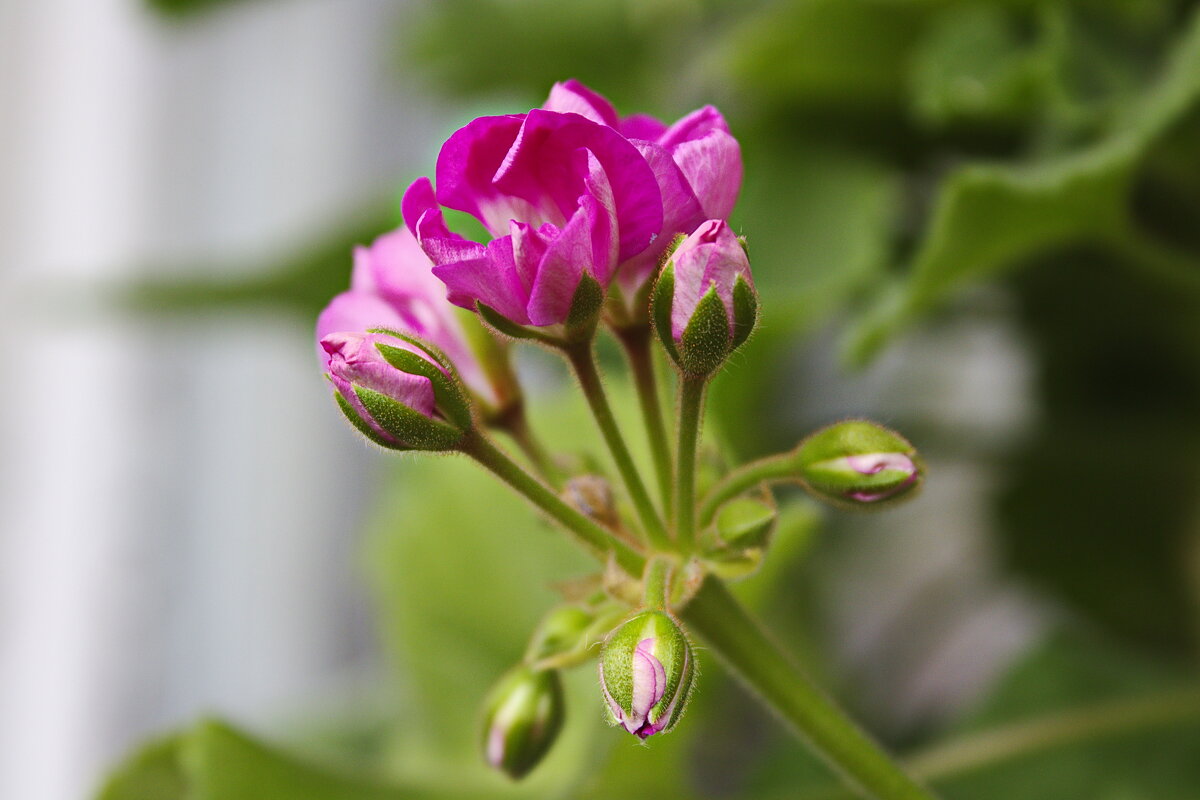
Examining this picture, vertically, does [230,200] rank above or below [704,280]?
below

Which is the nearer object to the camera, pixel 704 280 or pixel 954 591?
pixel 704 280

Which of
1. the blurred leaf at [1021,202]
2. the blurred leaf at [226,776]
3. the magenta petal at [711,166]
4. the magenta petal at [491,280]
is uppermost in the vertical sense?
the magenta petal at [711,166]

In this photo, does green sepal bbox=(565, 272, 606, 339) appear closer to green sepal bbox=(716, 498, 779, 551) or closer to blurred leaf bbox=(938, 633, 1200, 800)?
green sepal bbox=(716, 498, 779, 551)

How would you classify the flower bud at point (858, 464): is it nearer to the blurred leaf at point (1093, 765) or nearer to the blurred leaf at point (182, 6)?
the blurred leaf at point (1093, 765)

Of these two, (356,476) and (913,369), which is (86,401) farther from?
(913,369)

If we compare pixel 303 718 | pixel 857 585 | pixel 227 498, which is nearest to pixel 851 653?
pixel 857 585

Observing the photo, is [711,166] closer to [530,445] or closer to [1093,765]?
[530,445]

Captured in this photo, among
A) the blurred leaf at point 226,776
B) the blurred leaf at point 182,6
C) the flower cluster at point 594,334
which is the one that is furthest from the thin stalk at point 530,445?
the blurred leaf at point 182,6

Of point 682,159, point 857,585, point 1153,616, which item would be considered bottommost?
point 857,585

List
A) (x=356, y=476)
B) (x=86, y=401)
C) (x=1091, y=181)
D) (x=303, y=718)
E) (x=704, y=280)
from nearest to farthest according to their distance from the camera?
1. (x=704, y=280)
2. (x=1091, y=181)
3. (x=303, y=718)
4. (x=86, y=401)
5. (x=356, y=476)
